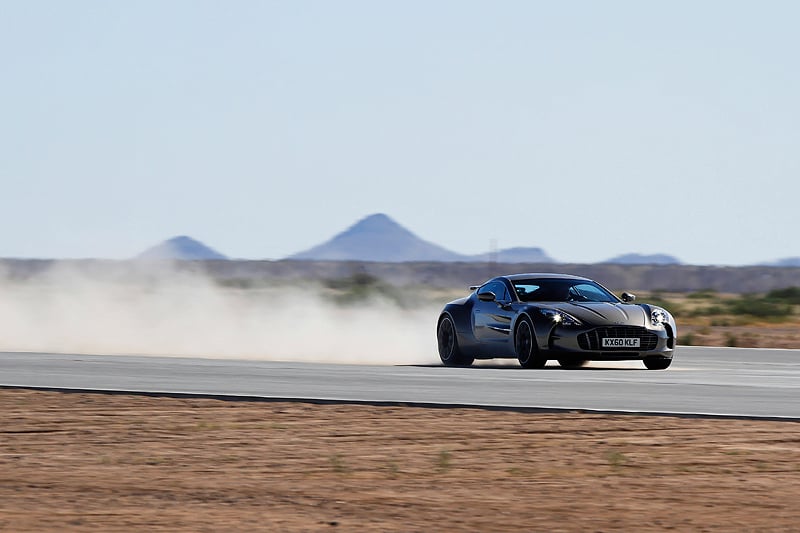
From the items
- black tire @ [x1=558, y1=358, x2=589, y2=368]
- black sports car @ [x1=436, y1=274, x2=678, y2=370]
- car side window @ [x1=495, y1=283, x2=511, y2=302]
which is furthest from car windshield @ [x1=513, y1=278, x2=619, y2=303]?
black tire @ [x1=558, y1=358, x2=589, y2=368]

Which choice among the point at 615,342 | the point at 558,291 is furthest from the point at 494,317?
the point at 615,342

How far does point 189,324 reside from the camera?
126ft

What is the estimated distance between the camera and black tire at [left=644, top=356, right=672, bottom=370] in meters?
22.8

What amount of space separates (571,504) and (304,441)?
11.7ft

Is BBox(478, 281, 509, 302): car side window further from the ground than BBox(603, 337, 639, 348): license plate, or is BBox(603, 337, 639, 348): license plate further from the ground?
BBox(478, 281, 509, 302): car side window

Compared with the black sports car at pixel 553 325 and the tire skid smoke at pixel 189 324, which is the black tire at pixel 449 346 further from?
the tire skid smoke at pixel 189 324

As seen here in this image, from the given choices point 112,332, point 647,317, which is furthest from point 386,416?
point 112,332

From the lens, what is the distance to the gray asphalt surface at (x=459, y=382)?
16.3 metres

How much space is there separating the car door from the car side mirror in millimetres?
96

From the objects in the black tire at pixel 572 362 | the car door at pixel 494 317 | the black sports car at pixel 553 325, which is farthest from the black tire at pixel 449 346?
the black tire at pixel 572 362

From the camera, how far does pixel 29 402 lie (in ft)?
54.2

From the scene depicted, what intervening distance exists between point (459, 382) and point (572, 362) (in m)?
4.48

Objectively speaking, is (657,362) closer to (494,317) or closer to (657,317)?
(657,317)

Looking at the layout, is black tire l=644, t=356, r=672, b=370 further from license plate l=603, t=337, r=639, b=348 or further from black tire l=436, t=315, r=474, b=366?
black tire l=436, t=315, r=474, b=366
